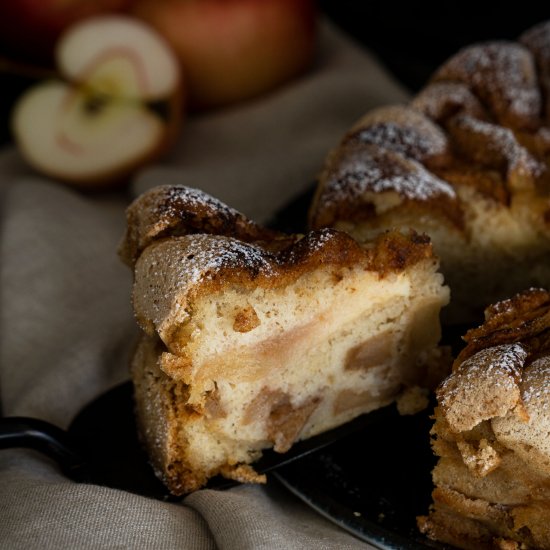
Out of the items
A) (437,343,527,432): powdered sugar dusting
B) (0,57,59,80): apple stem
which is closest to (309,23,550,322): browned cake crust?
(437,343,527,432): powdered sugar dusting

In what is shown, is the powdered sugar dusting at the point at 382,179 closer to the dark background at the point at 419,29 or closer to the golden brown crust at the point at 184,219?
the golden brown crust at the point at 184,219

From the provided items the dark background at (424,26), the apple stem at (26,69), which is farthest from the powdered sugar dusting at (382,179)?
the dark background at (424,26)

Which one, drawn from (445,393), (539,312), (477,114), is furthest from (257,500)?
(477,114)

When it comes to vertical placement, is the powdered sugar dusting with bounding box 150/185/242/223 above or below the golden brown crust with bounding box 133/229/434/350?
above

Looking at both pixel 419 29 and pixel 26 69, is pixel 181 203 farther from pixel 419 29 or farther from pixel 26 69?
pixel 419 29

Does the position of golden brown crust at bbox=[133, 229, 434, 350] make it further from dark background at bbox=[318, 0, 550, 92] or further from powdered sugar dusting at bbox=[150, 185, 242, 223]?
dark background at bbox=[318, 0, 550, 92]

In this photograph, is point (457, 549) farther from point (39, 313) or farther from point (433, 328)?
point (39, 313)
